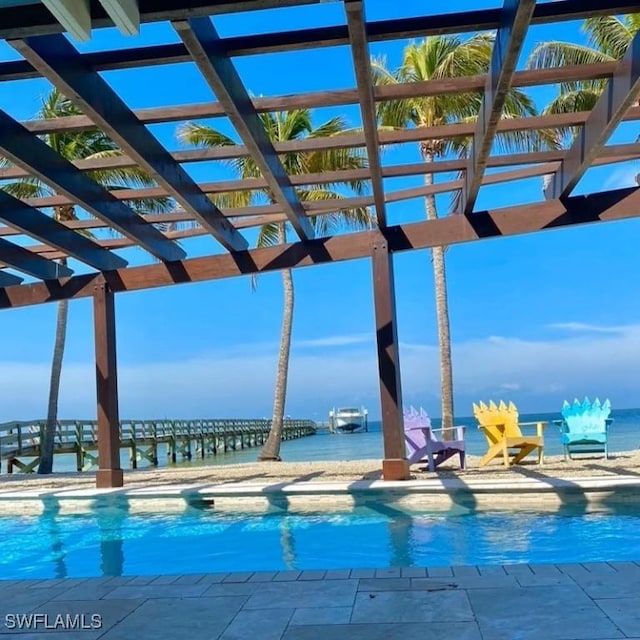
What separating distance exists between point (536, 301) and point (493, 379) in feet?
32.0

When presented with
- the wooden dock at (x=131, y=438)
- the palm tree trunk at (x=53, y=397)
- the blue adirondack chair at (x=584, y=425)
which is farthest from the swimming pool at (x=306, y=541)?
the wooden dock at (x=131, y=438)

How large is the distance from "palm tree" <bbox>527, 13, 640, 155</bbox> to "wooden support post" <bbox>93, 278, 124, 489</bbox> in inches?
342

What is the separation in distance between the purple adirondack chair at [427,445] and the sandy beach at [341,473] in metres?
0.17

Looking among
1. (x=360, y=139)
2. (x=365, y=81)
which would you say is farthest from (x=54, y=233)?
(x=365, y=81)

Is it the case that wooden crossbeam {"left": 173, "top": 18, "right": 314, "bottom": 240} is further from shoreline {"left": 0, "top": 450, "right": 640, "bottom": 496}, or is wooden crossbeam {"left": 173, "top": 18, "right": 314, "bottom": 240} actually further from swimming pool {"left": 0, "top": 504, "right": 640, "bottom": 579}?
shoreline {"left": 0, "top": 450, "right": 640, "bottom": 496}

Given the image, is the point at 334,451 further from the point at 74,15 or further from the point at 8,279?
the point at 74,15

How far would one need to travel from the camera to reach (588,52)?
1322cm

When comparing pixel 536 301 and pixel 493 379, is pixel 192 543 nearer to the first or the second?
pixel 493 379

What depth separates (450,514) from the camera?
6.72 m

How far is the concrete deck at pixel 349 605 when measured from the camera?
2.85m

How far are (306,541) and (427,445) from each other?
325 centimetres

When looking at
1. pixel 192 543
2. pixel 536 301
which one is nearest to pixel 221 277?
pixel 192 543

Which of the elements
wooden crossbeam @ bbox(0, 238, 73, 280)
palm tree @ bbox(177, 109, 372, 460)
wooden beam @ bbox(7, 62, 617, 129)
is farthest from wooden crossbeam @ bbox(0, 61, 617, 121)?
palm tree @ bbox(177, 109, 372, 460)

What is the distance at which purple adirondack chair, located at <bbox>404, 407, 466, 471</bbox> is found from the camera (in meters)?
8.98
